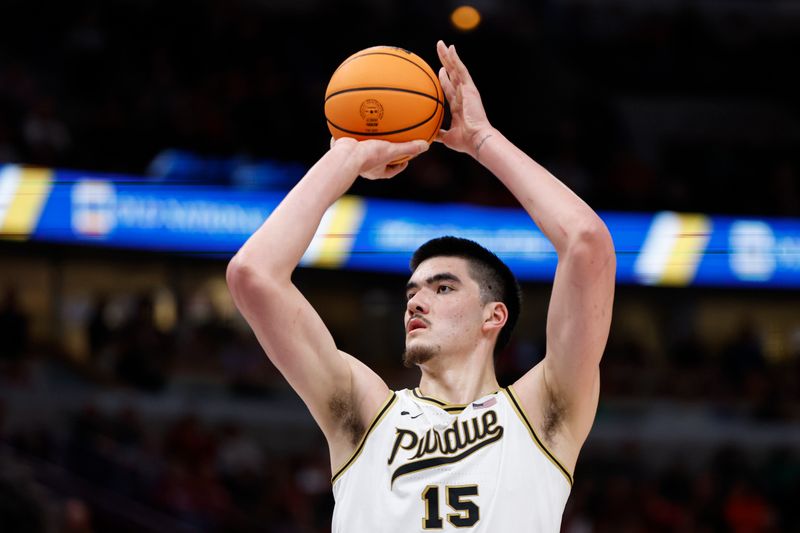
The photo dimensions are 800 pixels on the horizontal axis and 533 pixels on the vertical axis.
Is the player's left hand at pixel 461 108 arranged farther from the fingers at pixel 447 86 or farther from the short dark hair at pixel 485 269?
the short dark hair at pixel 485 269

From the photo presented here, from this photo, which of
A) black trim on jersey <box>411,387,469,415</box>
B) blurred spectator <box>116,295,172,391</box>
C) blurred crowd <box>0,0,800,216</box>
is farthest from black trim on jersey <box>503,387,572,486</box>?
blurred spectator <box>116,295,172,391</box>

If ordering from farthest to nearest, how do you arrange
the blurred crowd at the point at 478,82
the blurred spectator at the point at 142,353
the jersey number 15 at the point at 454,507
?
the blurred spectator at the point at 142,353 → the blurred crowd at the point at 478,82 → the jersey number 15 at the point at 454,507

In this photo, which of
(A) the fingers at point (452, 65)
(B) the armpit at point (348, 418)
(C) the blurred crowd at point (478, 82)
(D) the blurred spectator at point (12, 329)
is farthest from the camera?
(C) the blurred crowd at point (478, 82)

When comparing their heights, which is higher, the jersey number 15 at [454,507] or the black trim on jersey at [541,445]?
the black trim on jersey at [541,445]

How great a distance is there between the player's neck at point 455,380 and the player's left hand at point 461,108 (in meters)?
0.75

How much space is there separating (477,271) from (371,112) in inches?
28.1

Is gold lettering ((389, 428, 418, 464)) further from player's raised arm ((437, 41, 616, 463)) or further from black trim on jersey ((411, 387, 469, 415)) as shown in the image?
player's raised arm ((437, 41, 616, 463))

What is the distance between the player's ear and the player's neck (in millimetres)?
145

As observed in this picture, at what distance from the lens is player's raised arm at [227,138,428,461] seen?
3607 millimetres

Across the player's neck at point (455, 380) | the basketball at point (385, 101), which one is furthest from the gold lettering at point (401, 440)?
the basketball at point (385, 101)

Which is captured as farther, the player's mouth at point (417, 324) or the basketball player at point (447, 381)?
the player's mouth at point (417, 324)

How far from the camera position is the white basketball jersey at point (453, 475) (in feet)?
11.7

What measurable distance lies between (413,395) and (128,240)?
9.52 meters

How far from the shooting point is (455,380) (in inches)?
158
